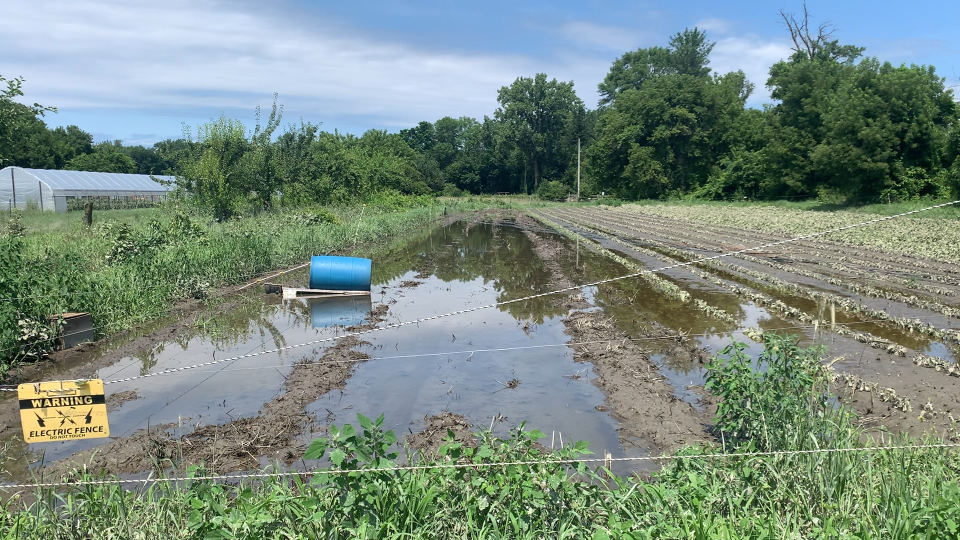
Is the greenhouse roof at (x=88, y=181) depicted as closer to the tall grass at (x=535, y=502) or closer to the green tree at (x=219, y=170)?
the green tree at (x=219, y=170)

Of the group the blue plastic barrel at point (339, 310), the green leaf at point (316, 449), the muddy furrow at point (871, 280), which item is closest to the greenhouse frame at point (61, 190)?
→ the blue plastic barrel at point (339, 310)

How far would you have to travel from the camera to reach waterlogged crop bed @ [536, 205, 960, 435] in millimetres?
6938

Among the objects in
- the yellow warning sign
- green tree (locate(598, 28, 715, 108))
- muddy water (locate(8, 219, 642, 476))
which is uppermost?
green tree (locate(598, 28, 715, 108))

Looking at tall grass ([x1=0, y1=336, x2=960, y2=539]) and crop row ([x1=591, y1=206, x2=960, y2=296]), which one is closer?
tall grass ([x1=0, y1=336, x2=960, y2=539])

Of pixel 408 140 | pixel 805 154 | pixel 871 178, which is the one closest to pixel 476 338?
pixel 871 178

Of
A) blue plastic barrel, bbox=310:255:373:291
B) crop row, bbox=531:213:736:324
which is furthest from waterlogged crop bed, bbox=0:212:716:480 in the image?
crop row, bbox=531:213:736:324

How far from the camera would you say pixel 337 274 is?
45.5ft

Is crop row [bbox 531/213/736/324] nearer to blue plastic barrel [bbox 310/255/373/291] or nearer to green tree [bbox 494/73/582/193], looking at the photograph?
blue plastic barrel [bbox 310/255/373/291]

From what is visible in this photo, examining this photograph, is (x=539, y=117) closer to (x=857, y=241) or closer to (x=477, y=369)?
(x=857, y=241)

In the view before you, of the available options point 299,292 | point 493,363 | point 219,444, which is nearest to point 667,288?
point 493,363

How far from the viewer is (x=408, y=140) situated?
10850 cm

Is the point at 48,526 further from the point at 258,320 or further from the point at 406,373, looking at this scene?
the point at 258,320

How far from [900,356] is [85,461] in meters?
9.43

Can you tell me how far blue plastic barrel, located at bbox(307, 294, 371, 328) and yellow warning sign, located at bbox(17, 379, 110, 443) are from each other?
23.4 ft
